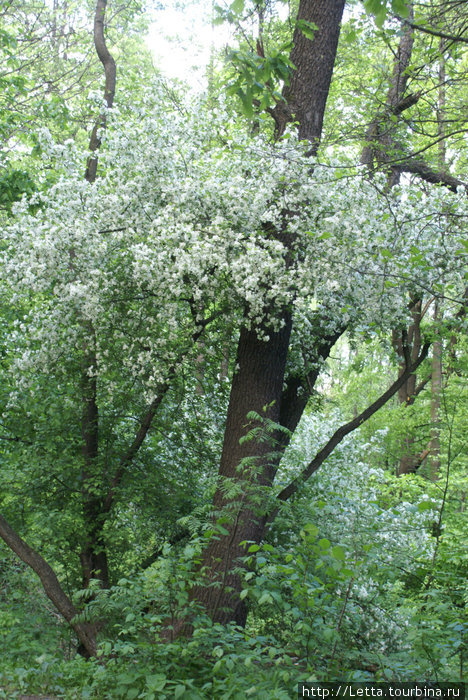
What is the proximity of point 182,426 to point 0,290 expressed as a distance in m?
3.04

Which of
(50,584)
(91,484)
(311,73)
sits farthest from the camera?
(91,484)

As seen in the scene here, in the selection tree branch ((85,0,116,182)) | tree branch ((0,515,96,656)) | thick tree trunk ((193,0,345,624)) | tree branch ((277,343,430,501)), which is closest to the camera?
thick tree trunk ((193,0,345,624))

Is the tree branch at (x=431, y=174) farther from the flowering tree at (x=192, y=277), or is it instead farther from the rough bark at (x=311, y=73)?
the flowering tree at (x=192, y=277)

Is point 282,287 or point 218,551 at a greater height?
point 282,287

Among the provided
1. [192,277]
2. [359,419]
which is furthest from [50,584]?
[359,419]

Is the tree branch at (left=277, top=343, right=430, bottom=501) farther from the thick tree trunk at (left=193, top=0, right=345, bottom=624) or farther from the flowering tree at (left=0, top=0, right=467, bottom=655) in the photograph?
the thick tree trunk at (left=193, top=0, right=345, bottom=624)

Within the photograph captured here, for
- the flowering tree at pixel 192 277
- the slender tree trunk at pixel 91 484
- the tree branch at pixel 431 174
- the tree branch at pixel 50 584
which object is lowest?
the tree branch at pixel 50 584

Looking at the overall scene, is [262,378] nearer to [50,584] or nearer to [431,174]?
[50,584]

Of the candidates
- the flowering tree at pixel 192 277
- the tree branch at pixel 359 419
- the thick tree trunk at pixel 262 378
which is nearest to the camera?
the thick tree trunk at pixel 262 378

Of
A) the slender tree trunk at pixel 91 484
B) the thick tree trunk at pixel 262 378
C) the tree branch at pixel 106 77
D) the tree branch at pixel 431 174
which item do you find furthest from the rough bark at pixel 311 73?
the tree branch at pixel 106 77

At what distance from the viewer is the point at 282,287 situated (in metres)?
5.62

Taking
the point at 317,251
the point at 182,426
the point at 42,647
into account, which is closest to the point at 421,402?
the point at 182,426

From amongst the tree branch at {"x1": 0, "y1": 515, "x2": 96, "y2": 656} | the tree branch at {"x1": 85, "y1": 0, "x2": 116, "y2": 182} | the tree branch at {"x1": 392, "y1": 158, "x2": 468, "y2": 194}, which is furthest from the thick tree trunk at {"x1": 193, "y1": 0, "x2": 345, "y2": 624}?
the tree branch at {"x1": 85, "y1": 0, "x2": 116, "y2": 182}

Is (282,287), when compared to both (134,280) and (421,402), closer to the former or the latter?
(134,280)
